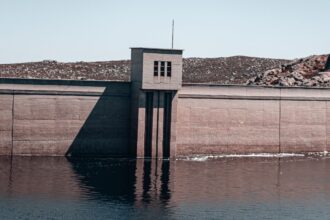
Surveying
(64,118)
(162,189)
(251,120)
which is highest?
(251,120)

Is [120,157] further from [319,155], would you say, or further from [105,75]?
[105,75]

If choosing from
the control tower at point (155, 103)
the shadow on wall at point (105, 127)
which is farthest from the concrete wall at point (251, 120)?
the shadow on wall at point (105, 127)

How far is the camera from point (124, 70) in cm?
16838

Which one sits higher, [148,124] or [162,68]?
[162,68]

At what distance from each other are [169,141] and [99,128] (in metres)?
8.62

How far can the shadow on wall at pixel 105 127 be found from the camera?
281 feet

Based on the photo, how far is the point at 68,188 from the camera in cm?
6481

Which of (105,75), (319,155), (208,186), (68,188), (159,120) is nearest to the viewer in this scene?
(68,188)

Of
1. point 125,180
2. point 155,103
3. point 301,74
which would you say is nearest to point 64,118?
point 155,103

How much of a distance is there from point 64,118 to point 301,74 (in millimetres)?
52097

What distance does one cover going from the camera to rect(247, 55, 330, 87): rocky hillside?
11550 centimetres

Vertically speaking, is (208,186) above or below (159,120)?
below

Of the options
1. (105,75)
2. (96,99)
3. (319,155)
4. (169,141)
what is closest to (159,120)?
(169,141)

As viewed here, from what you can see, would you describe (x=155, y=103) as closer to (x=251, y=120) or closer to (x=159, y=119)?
(x=159, y=119)
